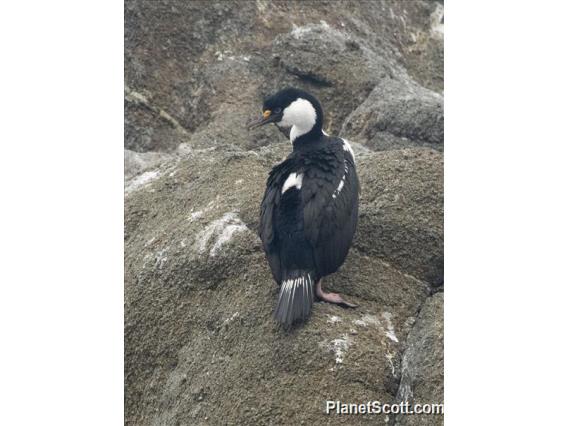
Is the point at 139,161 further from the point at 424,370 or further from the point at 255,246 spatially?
the point at 424,370

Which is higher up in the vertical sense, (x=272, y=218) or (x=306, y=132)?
(x=306, y=132)

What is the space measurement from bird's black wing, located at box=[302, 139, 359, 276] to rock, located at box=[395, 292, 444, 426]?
61cm

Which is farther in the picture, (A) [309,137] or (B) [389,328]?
(A) [309,137]

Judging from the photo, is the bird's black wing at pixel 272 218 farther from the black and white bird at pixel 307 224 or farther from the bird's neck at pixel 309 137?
the bird's neck at pixel 309 137

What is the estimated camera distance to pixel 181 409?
17.8ft

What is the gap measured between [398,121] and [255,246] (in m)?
2.62

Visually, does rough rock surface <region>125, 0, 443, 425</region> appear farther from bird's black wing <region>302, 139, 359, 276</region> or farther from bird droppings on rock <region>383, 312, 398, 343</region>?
bird's black wing <region>302, 139, 359, 276</region>

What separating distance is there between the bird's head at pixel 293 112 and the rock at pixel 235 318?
53cm

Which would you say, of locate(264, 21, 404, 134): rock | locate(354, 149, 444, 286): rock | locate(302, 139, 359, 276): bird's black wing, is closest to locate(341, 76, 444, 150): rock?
locate(264, 21, 404, 134): rock

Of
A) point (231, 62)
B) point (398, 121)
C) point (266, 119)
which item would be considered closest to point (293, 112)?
point (266, 119)

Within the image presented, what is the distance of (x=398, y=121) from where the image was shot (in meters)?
7.97

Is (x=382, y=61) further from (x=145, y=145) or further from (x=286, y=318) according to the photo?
(x=286, y=318)

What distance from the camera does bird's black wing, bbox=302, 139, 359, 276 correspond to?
5305 millimetres

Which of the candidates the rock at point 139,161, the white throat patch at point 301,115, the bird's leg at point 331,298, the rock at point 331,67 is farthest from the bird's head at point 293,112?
the rock at point 331,67
